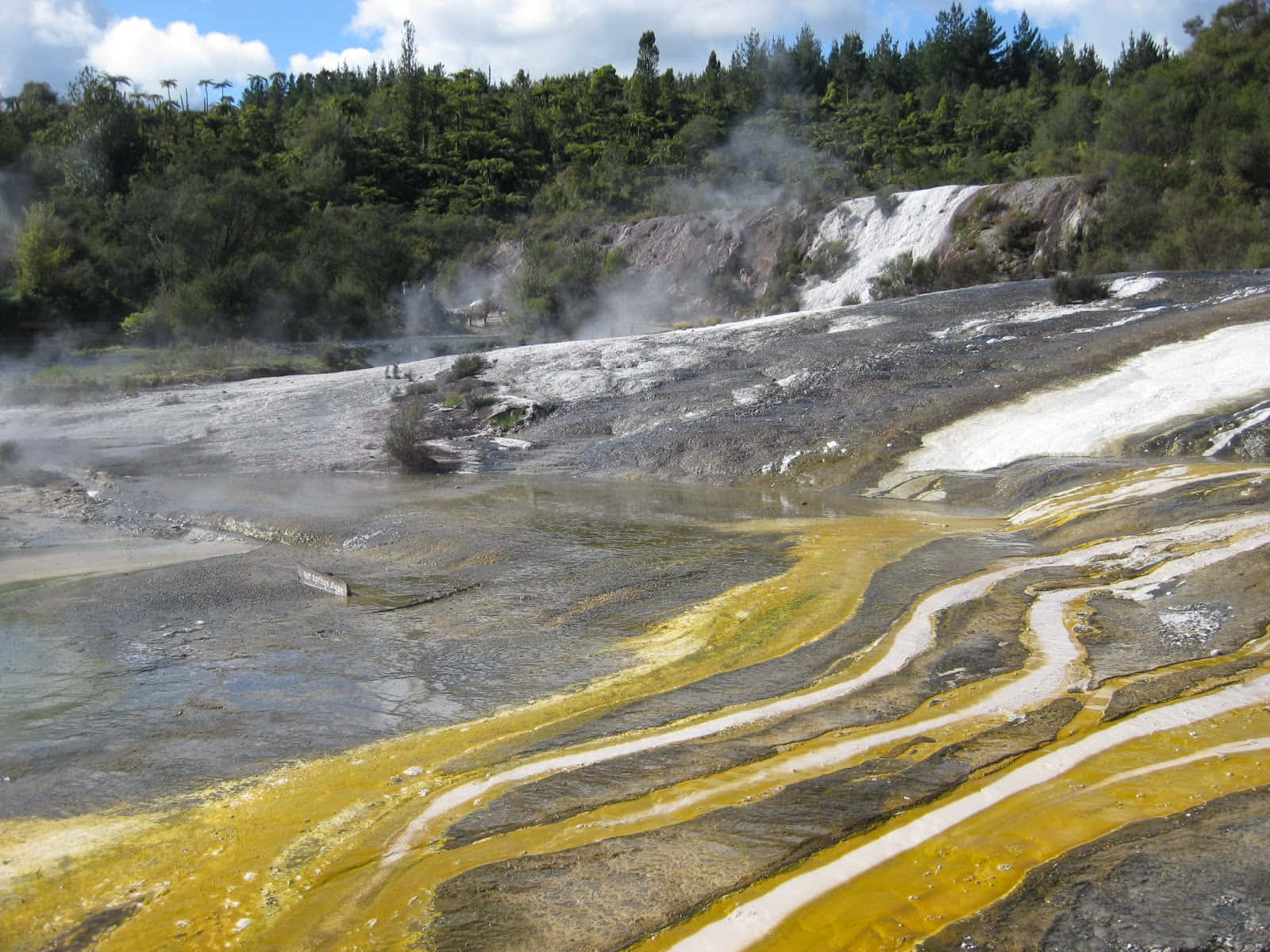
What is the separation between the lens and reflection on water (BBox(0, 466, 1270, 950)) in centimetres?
364

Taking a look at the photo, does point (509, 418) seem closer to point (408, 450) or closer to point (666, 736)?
point (408, 450)

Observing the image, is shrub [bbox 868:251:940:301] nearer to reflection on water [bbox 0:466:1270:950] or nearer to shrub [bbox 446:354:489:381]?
shrub [bbox 446:354:489:381]

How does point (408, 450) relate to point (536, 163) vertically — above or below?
below

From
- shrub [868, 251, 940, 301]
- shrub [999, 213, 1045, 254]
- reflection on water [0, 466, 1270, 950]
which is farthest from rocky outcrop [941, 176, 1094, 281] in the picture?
reflection on water [0, 466, 1270, 950]

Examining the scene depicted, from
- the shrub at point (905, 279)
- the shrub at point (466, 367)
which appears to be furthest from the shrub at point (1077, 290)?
the shrub at point (466, 367)

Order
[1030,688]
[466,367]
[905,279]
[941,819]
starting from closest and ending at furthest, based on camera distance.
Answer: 1. [941,819]
2. [1030,688]
3. [466,367]
4. [905,279]

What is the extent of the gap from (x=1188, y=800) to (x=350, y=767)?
350 cm

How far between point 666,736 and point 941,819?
1454mm

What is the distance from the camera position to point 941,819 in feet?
13.3

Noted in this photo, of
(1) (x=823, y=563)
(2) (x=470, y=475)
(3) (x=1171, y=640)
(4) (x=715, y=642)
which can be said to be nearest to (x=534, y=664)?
(4) (x=715, y=642)

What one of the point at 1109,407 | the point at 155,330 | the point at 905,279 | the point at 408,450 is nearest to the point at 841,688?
the point at 1109,407

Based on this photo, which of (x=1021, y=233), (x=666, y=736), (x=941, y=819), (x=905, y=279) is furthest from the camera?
(x=1021, y=233)

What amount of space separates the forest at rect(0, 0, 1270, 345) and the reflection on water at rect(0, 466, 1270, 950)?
905 inches

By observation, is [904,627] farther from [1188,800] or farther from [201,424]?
[201,424]
